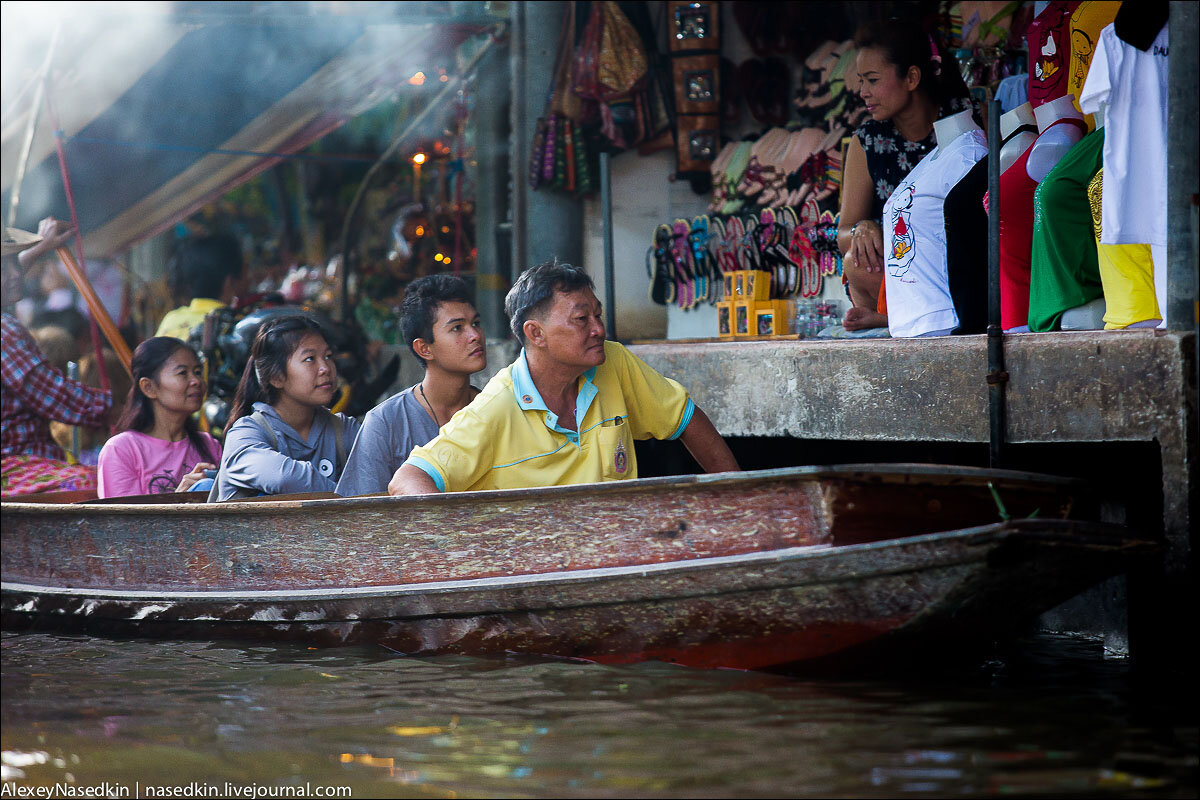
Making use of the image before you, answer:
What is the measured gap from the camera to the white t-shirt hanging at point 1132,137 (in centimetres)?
376

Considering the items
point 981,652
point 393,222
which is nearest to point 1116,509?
point 981,652

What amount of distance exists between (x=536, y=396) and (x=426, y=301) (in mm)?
706

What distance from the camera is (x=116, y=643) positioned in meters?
4.63

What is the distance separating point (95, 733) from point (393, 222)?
8.44 m

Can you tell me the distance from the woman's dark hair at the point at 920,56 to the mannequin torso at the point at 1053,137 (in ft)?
1.75

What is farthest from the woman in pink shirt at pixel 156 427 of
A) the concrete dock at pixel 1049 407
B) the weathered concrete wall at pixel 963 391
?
the concrete dock at pixel 1049 407

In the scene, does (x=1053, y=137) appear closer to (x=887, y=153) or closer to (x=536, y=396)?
(x=887, y=153)

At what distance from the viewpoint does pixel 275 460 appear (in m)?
4.46

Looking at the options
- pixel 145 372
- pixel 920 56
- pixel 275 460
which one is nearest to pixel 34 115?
pixel 145 372

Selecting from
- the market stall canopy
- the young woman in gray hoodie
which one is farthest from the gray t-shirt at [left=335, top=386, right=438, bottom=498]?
the market stall canopy

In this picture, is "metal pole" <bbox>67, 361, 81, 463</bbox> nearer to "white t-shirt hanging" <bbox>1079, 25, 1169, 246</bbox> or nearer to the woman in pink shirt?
the woman in pink shirt

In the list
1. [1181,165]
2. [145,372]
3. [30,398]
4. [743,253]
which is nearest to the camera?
A: [1181,165]

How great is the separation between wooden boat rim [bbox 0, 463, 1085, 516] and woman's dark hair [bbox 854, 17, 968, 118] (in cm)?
198

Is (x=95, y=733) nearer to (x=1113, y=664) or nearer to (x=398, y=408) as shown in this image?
(x=398, y=408)
